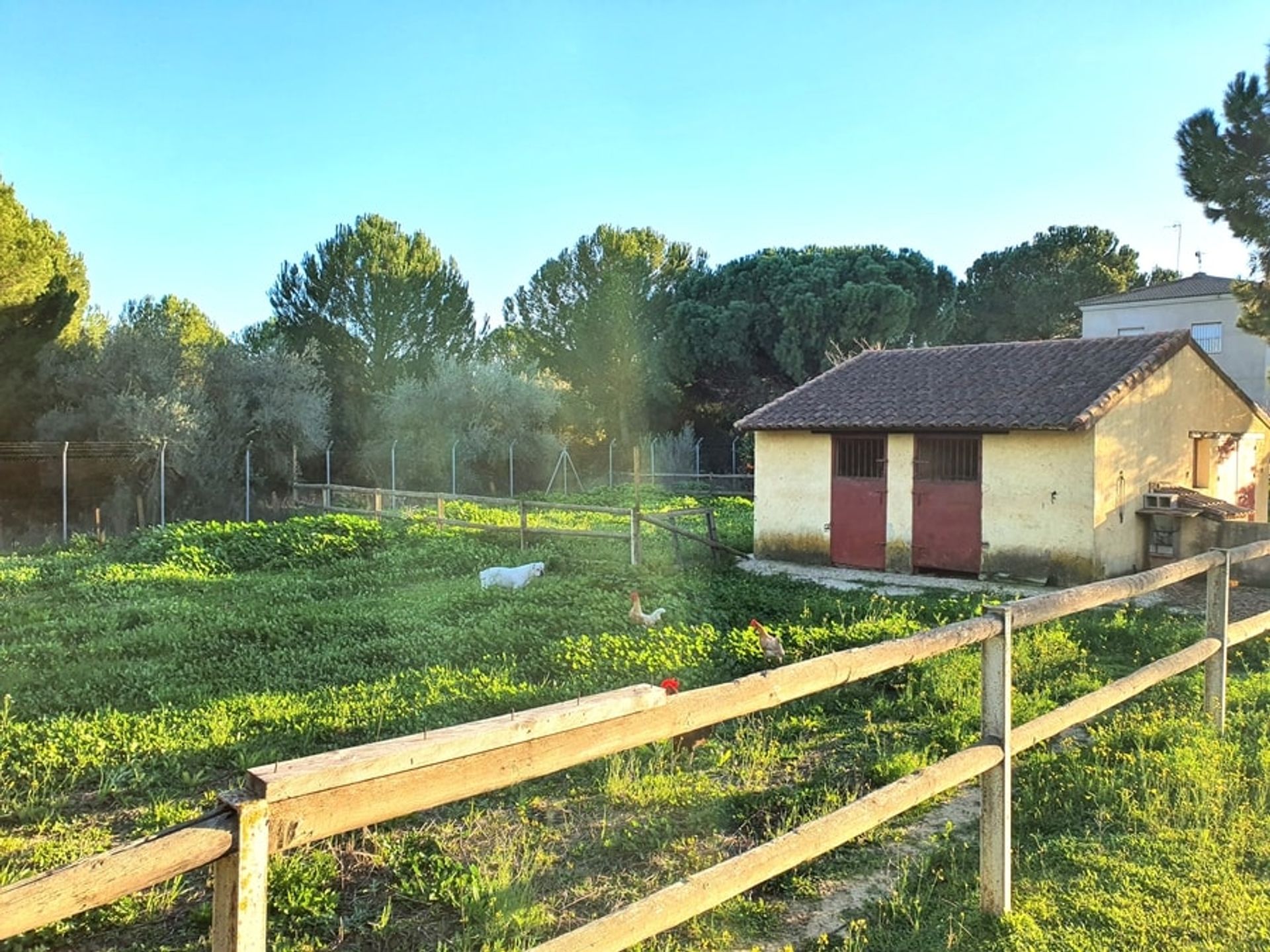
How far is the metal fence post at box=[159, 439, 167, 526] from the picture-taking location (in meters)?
18.3

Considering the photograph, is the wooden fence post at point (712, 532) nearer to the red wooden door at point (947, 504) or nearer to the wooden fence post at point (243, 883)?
the red wooden door at point (947, 504)

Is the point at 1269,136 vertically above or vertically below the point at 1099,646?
above

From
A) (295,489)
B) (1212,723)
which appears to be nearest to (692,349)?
(295,489)

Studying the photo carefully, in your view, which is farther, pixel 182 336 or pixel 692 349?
pixel 692 349

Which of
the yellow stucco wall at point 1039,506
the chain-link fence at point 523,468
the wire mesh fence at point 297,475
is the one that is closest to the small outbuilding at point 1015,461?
the yellow stucco wall at point 1039,506

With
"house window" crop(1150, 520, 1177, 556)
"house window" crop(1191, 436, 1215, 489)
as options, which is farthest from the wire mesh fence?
"house window" crop(1191, 436, 1215, 489)

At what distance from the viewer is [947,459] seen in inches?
572

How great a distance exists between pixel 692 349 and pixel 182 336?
1771 centimetres

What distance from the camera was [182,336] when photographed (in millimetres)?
23891

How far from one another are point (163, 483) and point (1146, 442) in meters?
17.9

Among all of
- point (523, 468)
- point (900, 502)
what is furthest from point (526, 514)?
point (523, 468)

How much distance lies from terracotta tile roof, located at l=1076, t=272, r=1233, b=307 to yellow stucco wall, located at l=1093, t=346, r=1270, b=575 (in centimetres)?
1858

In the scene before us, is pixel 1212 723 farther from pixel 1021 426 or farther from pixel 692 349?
pixel 692 349

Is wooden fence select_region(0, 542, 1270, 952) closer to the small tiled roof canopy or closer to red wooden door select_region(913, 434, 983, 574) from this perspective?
the small tiled roof canopy
